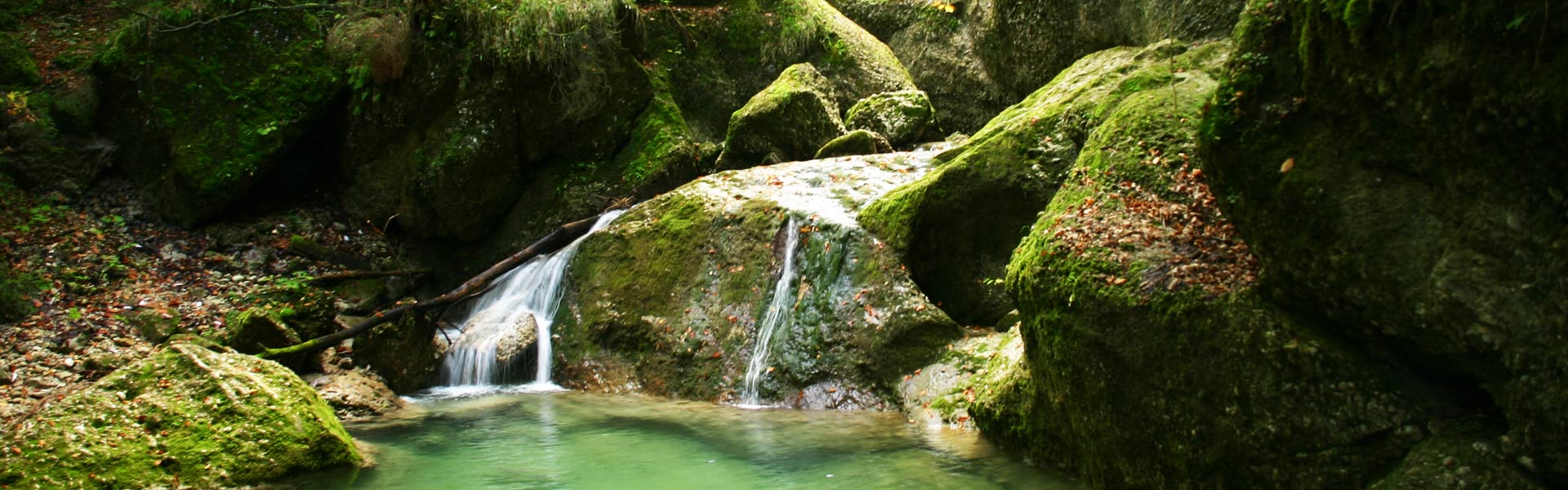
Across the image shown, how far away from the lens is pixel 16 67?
1135cm

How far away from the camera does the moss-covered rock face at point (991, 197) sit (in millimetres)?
7160

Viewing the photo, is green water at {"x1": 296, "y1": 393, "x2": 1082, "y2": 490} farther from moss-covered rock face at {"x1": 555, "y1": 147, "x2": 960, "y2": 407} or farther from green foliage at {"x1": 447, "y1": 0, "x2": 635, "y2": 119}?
green foliage at {"x1": 447, "y1": 0, "x2": 635, "y2": 119}

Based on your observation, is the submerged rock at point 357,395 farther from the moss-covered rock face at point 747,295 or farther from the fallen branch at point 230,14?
the fallen branch at point 230,14

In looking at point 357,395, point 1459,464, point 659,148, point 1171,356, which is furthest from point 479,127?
point 1459,464

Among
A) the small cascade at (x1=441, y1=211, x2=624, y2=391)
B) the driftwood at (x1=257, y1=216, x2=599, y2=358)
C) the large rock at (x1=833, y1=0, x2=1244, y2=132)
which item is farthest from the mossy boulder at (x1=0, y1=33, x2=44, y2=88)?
the large rock at (x1=833, y1=0, x2=1244, y2=132)

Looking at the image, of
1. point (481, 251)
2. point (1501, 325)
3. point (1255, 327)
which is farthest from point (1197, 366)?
point (481, 251)

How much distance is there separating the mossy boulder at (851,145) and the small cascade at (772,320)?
227cm

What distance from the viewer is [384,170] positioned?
11.8 metres

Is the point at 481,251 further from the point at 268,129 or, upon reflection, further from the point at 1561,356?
the point at 1561,356

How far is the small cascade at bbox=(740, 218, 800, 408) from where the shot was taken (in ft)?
25.0

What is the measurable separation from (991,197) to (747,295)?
2.22 meters

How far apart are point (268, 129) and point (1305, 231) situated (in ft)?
36.6

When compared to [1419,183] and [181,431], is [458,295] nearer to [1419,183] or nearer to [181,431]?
[181,431]

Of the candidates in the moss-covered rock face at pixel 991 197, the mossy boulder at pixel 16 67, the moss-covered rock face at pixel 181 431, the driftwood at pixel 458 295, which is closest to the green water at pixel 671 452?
the moss-covered rock face at pixel 181 431
